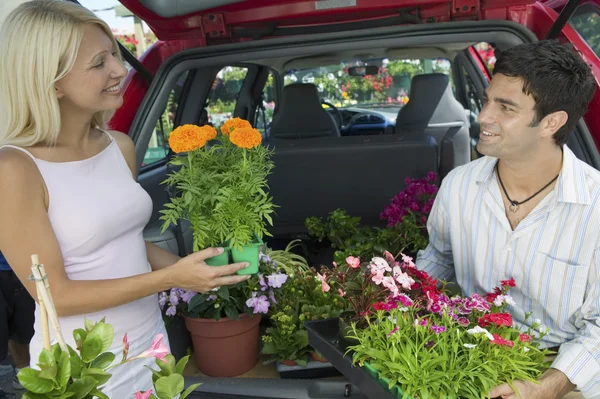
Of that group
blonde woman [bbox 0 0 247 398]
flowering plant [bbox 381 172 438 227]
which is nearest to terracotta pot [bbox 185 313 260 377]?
blonde woman [bbox 0 0 247 398]

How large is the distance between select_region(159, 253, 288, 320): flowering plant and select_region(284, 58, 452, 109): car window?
3.04 metres

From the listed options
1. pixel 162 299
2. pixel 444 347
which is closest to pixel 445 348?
pixel 444 347

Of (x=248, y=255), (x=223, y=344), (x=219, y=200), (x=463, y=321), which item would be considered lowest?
(x=223, y=344)

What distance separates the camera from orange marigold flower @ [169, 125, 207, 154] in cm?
129

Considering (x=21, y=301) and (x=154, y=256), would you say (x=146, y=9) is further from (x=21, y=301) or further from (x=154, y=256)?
(x=21, y=301)

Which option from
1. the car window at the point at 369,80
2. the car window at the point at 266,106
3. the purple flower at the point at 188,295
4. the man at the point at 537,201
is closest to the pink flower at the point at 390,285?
the man at the point at 537,201

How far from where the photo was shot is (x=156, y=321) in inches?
59.1

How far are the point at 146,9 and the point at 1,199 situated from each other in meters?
0.99

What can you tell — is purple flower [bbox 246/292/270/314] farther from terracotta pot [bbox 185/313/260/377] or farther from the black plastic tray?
the black plastic tray

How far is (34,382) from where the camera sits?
0.62 m

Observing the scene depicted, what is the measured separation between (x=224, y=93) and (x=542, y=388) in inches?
126

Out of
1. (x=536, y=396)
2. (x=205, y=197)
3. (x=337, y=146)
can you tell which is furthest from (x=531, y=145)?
(x=337, y=146)

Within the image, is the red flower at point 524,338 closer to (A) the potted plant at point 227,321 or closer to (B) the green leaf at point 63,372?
(A) the potted plant at point 227,321

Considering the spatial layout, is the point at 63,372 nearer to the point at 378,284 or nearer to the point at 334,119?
the point at 378,284
